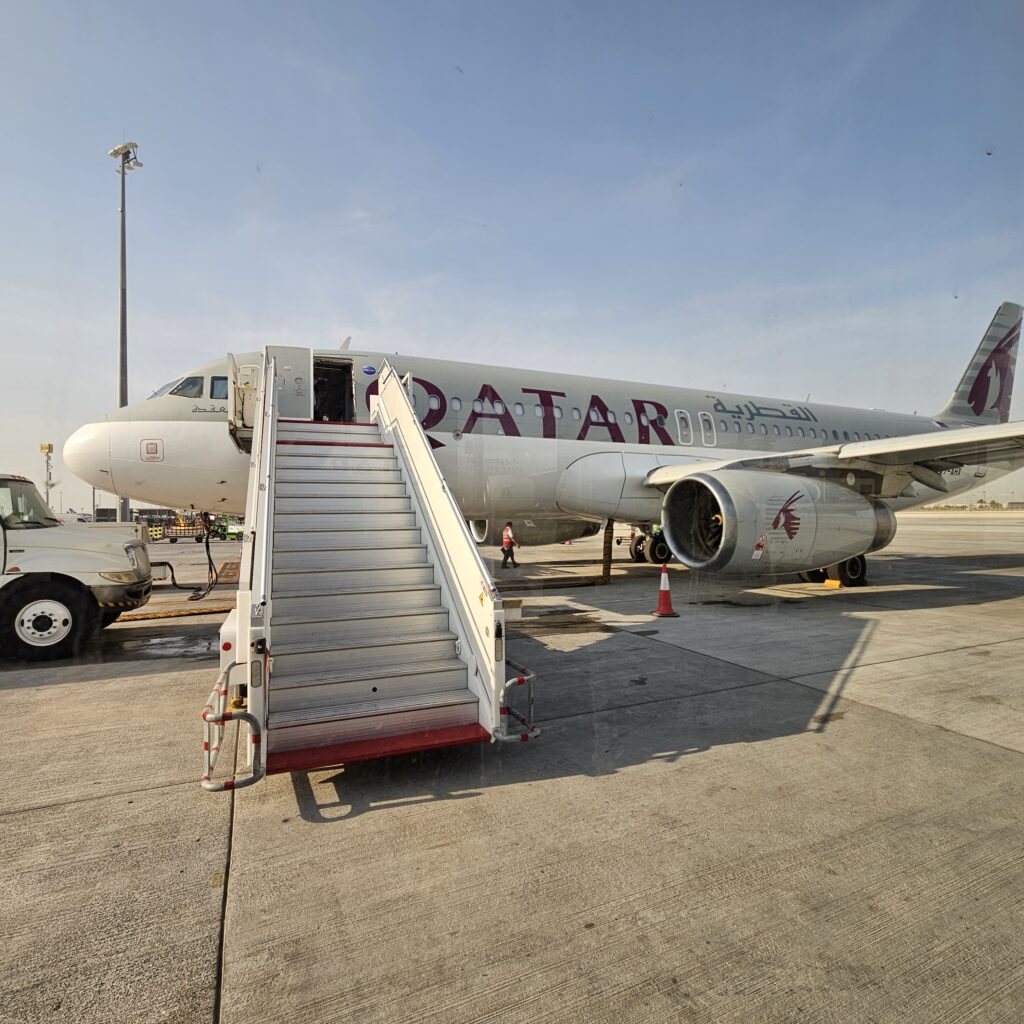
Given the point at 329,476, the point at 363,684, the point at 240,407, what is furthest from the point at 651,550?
the point at 363,684

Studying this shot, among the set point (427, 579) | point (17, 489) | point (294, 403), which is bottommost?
point (427, 579)

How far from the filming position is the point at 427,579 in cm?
517

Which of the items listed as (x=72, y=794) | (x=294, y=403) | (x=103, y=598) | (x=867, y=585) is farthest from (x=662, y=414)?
(x=72, y=794)

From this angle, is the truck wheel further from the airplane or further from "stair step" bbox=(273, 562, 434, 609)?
"stair step" bbox=(273, 562, 434, 609)

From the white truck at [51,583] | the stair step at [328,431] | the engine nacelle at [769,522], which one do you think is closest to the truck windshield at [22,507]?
the white truck at [51,583]

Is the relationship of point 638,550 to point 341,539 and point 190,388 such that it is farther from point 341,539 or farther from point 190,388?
point 341,539

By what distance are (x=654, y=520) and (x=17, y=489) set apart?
33.3 feet

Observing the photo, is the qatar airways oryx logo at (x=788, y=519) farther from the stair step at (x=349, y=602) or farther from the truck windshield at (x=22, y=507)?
the truck windshield at (x=22, y=507)

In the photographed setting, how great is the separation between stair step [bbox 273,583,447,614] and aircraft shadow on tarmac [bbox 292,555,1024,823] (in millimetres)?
1065

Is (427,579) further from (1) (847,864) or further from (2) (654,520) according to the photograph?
(2) (654,520)

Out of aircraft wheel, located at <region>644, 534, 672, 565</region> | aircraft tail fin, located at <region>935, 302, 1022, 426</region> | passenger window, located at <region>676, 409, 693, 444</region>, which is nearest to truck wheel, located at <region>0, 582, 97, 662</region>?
passenger window, located at <region>676, 409, 693, 444</region>

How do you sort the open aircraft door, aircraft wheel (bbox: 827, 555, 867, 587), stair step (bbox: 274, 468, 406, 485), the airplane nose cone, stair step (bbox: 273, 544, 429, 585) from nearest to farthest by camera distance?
stair step (bbox: 273, 544, 429, 585), stair step (bbox: 274, 468, 406, 485), the open aircraft door, the airplane nose cone, aircraft wheel (bbox: 827, 555, 867, 587)

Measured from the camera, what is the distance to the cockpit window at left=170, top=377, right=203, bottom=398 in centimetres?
944

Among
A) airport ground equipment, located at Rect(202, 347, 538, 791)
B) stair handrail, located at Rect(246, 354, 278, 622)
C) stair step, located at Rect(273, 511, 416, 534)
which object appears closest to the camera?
airport ground equipment, located at Rect(202, 347, 538, 791)
